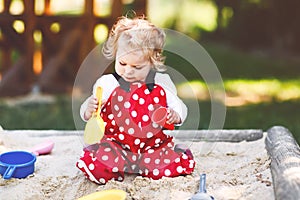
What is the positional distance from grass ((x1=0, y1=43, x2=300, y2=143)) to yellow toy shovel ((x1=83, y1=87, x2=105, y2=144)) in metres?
0.51

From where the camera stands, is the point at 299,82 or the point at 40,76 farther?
the point at 299,82

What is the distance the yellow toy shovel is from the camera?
2422mm

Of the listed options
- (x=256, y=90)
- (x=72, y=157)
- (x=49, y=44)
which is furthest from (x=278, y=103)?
(x=72, y=157)

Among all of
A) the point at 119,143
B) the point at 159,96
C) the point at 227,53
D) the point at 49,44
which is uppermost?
the point at 159,96

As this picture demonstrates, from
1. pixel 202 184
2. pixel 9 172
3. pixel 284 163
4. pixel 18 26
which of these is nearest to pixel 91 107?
pixel 9 172

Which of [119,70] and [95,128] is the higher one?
[119,70]

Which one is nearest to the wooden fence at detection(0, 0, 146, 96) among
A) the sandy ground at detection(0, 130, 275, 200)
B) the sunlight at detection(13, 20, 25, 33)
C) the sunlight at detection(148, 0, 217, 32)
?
the sunlight at detection(13, 20, 25, 33)

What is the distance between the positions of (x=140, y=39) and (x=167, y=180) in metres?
0.57

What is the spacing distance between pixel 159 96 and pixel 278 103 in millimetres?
3014

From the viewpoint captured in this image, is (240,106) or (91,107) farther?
(240,106)

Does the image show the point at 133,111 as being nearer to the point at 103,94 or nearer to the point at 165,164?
the point at 103,94

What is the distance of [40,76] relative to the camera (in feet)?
16.9

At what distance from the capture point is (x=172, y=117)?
8.05 feet

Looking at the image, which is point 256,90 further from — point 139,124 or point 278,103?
point 139,124
